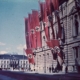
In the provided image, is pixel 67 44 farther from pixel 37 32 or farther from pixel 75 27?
pixel 37 32

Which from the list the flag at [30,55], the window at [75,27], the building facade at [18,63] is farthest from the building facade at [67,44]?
the building facade at [18,63]

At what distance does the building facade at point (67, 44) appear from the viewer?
850 centimetres

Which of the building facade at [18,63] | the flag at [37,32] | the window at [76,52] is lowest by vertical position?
the building facade at [18,63]

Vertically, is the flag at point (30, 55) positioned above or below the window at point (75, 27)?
below

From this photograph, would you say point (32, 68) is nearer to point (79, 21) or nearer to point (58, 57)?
point (58, 57)

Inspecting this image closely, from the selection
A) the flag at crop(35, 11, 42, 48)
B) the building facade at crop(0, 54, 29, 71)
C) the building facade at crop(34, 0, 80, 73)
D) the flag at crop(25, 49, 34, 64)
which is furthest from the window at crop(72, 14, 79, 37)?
the building facade at crop(0, 54, 29, 71)

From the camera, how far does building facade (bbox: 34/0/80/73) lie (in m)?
8.50

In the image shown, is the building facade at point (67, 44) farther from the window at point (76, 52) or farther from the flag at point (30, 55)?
the flag at point (30, 55)

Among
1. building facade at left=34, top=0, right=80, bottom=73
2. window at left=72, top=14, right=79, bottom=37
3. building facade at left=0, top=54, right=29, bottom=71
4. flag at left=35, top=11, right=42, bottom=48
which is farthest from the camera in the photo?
building facade at left=0, top=54, right=29, bottom=71

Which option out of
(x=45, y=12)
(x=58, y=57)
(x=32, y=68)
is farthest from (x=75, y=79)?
(x=45, y=12)

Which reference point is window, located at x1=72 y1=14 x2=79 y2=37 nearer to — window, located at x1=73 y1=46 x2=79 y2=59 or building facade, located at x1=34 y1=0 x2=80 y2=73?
building facade, located at x1=34 y1=0 x2=80 y2=73

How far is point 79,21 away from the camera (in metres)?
8.66

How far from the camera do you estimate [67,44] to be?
31.1 ft

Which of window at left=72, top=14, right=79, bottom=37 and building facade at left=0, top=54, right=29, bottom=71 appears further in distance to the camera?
building facade at left=0, top=54, right=29, bottom=71
